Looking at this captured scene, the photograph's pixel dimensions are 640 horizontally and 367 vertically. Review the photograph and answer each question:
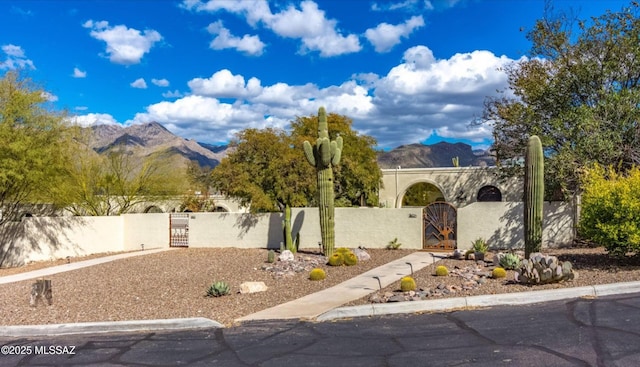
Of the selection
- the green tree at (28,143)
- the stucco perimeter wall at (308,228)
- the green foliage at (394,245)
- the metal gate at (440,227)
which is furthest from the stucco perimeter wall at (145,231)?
the metal gate at (440,227)

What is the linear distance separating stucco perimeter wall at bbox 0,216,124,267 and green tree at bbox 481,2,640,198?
19996 millimetres

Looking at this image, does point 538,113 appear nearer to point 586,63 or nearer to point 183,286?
point 586,63

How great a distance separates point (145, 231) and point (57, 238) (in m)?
4.44

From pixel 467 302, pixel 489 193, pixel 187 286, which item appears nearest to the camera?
pixel 467 302

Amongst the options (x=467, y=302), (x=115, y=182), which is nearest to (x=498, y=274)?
(x=467, y=302)

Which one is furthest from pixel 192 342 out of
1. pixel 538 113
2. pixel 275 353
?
pixel 538 113

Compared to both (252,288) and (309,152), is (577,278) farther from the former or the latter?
(309,152)

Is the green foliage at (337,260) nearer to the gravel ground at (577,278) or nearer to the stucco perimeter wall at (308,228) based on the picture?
the gravel ground at (577,278)

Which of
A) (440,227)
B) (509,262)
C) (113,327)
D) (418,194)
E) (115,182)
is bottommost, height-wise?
(113,327)

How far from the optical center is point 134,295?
12.2 meters

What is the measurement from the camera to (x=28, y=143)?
59.3 ft

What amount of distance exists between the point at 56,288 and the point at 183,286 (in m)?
3.62

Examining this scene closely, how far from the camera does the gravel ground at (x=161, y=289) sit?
33.3 feet

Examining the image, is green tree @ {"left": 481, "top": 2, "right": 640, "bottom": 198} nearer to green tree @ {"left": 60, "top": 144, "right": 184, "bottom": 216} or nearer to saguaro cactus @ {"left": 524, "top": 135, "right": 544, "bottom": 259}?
saguaro cactus @ {"left": 524, "top": 135, "right": 544, "bottom": 259}
